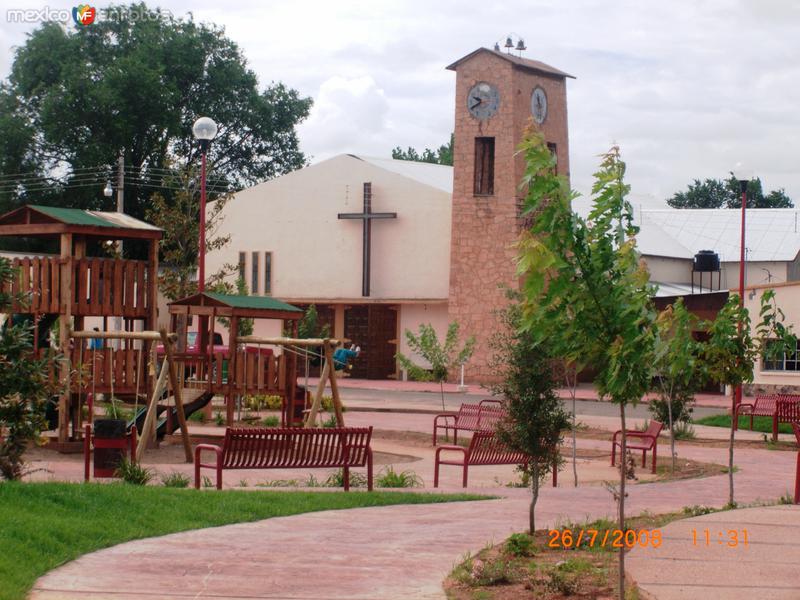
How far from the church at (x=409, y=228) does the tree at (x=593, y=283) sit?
3303cm

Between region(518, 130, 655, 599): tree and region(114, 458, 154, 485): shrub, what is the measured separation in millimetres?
7026

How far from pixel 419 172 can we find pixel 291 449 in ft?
126

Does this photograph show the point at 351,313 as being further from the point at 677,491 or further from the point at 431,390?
the point at 677,491

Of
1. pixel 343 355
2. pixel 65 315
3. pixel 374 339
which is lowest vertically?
pixel 343 355

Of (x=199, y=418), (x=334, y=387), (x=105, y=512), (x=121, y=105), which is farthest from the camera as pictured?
(x=121, y=105)

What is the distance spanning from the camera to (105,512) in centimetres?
1167

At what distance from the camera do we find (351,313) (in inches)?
1967

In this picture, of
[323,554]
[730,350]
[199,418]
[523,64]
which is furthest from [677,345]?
[523,64]

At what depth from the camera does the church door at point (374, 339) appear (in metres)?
49.4

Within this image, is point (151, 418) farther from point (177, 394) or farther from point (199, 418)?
point (199, 418)

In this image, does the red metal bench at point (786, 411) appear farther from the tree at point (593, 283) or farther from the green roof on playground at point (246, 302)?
the tree at point (593, 283)

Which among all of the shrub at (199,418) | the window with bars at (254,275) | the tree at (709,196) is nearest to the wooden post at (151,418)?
the shrub at (199,418)
